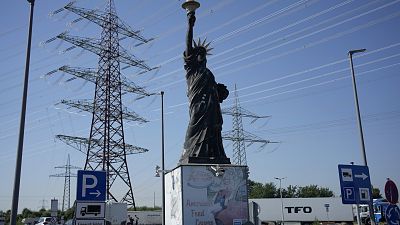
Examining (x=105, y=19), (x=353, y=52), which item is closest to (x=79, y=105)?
(x=105, y=19)

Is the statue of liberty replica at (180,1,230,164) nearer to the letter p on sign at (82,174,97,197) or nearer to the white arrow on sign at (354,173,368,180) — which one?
the white arrow on sign at (354,173,368,180)

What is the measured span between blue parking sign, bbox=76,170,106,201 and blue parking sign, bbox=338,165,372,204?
7.01m

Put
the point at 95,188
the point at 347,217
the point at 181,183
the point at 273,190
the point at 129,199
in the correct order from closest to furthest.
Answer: the point at 95,188 < the point at 181,183 < the point at 129,199 < the point at 347,217 < the point at 273,190

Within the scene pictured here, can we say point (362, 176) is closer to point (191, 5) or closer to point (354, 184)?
point (354, 184)

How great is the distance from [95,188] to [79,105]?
33.0 m

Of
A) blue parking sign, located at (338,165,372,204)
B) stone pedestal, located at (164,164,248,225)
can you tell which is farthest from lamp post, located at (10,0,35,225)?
blue parking sign, located at (338,165,372,204)

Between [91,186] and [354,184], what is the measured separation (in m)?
7.90

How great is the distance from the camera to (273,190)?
10200 centimetres

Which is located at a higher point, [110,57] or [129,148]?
[110,57]

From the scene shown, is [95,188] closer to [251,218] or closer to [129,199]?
[251,218]

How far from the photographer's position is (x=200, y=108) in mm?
22125

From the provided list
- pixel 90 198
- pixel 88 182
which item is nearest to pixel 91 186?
pixel 88 182

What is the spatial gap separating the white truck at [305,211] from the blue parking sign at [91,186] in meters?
38.3

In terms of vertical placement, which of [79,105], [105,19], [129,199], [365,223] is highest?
[105,19]
